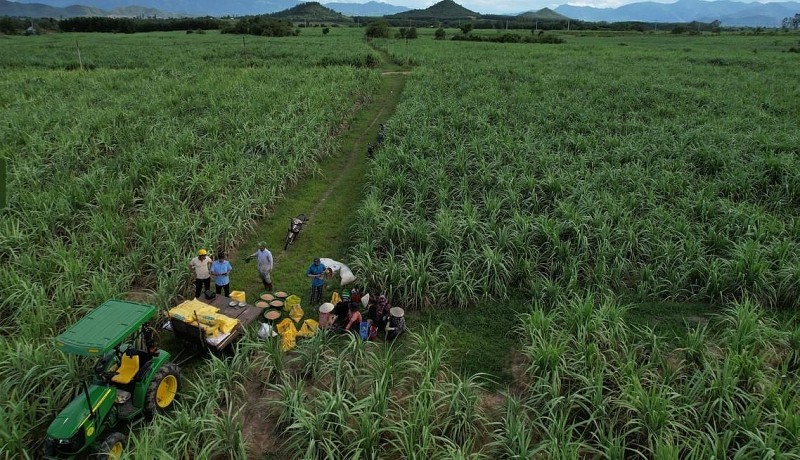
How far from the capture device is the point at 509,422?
530 cm

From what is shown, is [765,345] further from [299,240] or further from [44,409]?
[44,409]

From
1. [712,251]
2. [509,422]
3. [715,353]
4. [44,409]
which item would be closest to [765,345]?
[715,353]

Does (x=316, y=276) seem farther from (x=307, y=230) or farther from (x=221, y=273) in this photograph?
(x=307, y=230)

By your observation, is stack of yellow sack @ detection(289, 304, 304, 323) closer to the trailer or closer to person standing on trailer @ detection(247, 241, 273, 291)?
the trailer

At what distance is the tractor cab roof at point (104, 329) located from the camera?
4.91 metres

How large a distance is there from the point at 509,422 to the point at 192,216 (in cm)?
853

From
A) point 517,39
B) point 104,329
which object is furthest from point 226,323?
point 517,39

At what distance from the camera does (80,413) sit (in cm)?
490

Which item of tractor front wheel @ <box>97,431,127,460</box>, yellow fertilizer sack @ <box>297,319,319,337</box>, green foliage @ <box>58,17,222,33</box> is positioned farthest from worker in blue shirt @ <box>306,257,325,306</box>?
green foliage @ <box>58,17,222,33</box>

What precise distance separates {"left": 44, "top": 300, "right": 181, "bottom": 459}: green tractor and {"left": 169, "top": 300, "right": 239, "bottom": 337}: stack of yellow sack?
2.32ft

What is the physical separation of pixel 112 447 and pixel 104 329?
1339 mm

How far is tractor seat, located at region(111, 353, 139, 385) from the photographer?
552 centimetres

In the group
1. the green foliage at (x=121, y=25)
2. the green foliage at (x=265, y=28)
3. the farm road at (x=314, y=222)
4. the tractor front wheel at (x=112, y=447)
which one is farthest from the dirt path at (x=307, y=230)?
the green foliage at (x=121, y=25)

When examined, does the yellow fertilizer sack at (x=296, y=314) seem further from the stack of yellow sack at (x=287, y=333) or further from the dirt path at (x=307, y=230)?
the dirt path at (x=307, y=230)
